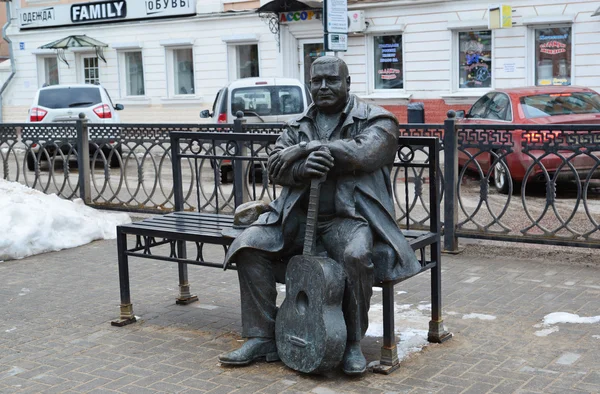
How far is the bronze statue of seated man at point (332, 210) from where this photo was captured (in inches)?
198

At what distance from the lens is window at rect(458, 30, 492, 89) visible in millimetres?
20297

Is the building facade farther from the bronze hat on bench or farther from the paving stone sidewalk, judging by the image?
the bronze hat on bench

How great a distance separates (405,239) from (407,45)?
16547 millimetres

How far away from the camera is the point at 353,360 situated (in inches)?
196

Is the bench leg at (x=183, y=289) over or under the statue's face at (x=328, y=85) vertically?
under

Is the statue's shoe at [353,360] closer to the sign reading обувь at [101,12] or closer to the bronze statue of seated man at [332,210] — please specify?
the bronze statue of seated man at [332,210]

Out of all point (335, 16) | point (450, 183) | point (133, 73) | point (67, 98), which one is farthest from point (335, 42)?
point (133, 73)

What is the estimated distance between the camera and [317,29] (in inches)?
894

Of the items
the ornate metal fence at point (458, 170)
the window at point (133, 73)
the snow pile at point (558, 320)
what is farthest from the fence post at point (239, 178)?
the window at point (133, 73)

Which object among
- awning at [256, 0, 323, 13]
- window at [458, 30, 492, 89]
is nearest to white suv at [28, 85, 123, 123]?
awning at [256, 0, 323, 13]

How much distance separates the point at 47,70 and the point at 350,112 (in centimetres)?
2551

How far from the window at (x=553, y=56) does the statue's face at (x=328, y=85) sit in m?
15.1

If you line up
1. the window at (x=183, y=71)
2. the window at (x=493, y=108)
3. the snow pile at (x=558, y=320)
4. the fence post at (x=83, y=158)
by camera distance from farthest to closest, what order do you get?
the window at (x=183, y=71) → the window at (x=493, y=108) → the fence post at (x=83, y=158) → the snow pile at (x=558, y=320)

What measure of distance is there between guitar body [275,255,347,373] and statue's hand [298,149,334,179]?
1.54 ft
